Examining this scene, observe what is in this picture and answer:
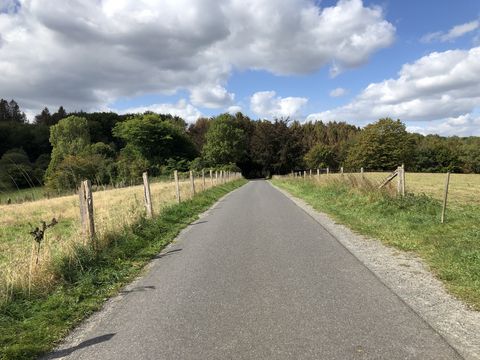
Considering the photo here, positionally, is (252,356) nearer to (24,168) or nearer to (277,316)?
(277,316)

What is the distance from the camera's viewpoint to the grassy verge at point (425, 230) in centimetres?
632

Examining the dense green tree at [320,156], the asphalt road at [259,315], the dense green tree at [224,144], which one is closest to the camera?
the asphalt road at [259,315]

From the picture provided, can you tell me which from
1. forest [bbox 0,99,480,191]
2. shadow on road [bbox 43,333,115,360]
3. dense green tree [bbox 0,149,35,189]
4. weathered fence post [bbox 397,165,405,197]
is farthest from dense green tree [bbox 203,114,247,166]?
shadow on road [bbox 43,333,115,360]

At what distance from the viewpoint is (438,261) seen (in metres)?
7.27

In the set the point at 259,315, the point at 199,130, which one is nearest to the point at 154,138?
the point at 199,130

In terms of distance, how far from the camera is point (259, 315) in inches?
193

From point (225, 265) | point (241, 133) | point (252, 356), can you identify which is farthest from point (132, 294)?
point (241, 133)

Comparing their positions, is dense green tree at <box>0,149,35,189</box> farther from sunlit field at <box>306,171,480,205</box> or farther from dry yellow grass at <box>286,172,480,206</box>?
sunlit field at <box>306,171,480,205</box>

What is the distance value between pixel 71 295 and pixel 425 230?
8.04 meters

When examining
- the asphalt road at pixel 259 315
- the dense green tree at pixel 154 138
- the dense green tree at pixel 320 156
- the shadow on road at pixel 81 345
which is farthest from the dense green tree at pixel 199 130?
the shadow on road at pixel 81 345

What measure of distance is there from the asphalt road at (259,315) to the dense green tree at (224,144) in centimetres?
8486

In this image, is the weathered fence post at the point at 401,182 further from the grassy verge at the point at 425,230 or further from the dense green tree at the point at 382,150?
the dense green tree at the point at 382,150

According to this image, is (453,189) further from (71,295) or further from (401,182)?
(71,295)

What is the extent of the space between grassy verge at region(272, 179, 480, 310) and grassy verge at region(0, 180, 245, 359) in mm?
5008
